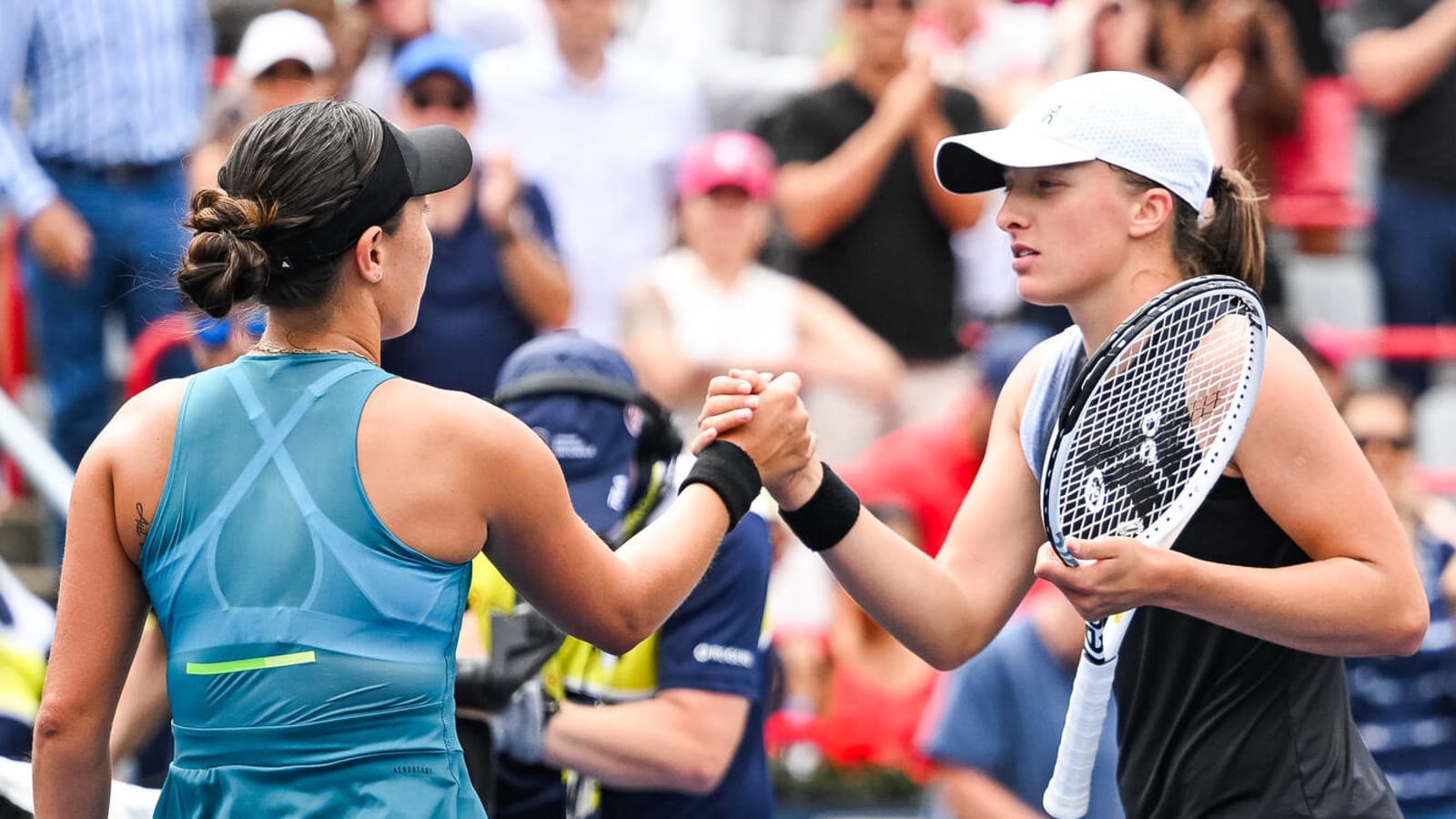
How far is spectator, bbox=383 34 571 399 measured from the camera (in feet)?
20.2

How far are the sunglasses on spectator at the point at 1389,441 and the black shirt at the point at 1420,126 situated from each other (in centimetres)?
165

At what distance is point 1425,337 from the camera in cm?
731

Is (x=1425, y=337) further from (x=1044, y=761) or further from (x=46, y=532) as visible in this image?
(x=46, y=532)

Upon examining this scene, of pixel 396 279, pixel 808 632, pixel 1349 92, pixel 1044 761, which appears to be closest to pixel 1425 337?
pixel 1349 92

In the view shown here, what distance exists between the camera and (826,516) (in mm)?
3225

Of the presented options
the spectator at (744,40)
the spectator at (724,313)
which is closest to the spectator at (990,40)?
the spectator at (744,40)

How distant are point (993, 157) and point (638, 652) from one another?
4.42 ft

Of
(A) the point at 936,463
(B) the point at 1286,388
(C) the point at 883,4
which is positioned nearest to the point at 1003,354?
(A) the point at 936,463

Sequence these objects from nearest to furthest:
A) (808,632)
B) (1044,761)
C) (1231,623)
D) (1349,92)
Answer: (1231,623), (1044,761), (808,632), (1349,92)

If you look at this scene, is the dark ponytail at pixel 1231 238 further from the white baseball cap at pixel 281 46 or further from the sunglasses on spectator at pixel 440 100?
the white baseball cap at pixel 281 46

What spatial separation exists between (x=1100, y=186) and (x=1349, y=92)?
207 inches

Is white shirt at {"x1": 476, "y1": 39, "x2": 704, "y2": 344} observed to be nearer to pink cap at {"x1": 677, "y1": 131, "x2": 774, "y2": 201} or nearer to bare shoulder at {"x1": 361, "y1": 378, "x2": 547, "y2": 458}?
pink cap at {"x1": 677, "y1": 131, "x2": 774, "y2": 201}

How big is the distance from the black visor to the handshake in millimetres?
982

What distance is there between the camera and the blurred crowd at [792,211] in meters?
6.09
